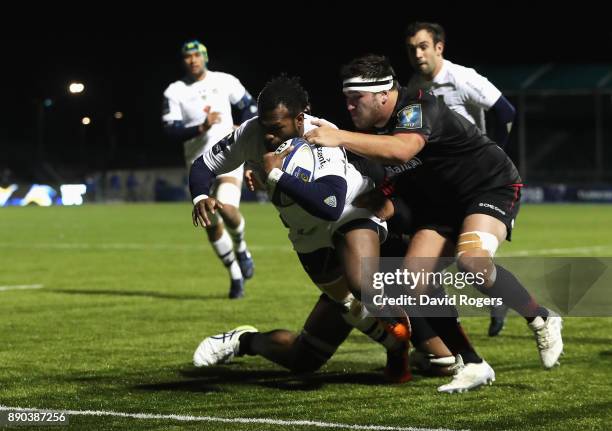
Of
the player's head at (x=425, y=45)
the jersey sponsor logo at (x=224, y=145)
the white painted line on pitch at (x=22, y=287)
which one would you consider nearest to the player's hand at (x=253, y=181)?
the jersey sponsor logo at (x=224, y=145)

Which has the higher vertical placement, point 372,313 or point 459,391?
point 372,313

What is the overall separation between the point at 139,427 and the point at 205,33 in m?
50.4

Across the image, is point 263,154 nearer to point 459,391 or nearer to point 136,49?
point 459,391

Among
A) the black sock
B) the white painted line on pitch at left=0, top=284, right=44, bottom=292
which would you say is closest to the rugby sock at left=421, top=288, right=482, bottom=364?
the black sock

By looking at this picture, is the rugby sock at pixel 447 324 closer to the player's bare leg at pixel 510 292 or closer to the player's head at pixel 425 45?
the player's bare leg at pixel 510 292

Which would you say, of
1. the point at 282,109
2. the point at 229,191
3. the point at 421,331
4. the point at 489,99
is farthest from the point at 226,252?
the point at 282,109

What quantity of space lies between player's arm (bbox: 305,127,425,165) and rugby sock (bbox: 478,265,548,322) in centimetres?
98

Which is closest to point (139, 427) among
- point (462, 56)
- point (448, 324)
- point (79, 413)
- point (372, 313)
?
point (79, 413)

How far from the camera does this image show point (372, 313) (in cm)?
624

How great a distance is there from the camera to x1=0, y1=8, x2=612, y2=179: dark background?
5316 cm

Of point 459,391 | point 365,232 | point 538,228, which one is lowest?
point 538,228

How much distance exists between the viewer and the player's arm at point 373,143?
568 cm

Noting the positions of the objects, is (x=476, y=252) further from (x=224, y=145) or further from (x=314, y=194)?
(x=224, y=145)

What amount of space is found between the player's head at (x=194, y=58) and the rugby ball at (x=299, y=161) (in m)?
6.62
